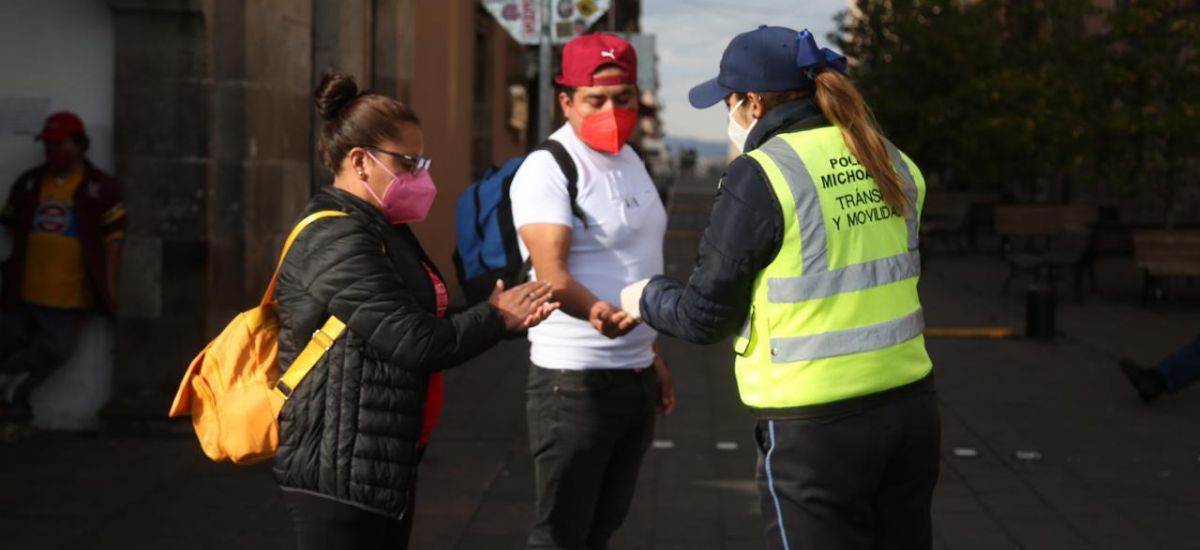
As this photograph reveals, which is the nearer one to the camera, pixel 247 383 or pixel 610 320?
pixel 247 383

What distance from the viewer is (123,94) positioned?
8594 mm

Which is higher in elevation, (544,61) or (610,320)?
(544,61)

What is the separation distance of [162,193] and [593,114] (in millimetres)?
4698

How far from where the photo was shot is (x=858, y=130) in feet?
11.6

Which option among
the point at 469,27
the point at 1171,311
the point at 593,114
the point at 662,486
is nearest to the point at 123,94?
the point at 662,486

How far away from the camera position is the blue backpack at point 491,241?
180 inches

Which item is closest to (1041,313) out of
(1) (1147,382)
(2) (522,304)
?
(1) (1147,382)

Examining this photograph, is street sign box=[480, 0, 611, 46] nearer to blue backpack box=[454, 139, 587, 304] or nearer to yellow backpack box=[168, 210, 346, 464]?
blue backpack box=[454, 139, 587, 304]

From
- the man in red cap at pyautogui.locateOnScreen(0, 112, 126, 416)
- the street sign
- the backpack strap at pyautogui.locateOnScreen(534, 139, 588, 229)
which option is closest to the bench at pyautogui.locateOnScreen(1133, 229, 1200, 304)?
the street sign

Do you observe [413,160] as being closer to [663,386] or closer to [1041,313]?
[663,386]

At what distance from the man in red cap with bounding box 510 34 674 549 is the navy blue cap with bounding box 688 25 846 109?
0.88 metres

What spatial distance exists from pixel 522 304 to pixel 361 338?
432mm

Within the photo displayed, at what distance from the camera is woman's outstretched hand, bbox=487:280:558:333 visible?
3805mm

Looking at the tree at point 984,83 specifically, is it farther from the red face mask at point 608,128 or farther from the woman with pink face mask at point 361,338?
the woman with pink face mask at point 361,338
